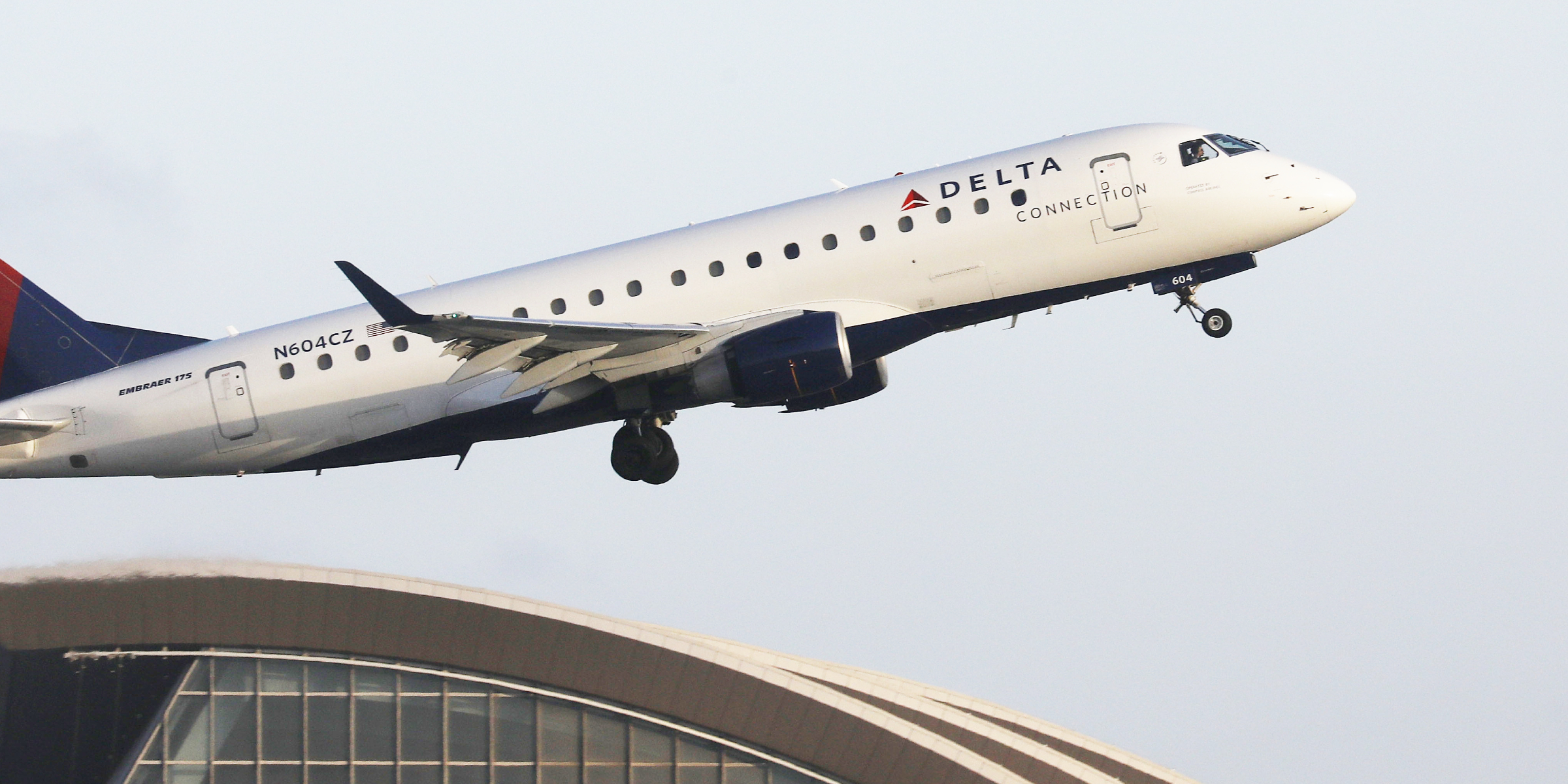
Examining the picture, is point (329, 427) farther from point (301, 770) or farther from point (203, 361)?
point (301, 770)

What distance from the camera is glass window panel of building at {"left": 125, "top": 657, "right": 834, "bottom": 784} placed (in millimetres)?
35188

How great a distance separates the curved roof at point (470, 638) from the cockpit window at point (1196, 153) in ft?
42.1

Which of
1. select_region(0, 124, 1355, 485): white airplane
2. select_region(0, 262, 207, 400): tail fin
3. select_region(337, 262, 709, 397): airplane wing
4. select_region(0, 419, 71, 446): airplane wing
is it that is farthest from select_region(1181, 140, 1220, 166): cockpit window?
select_region(0, 419, 71, 446): airplane wing

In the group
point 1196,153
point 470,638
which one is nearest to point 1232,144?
point 1196,153

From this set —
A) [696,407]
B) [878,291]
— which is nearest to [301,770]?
[696,407]

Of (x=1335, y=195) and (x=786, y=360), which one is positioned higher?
(x=1335, y=195)

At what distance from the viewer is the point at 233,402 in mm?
35625

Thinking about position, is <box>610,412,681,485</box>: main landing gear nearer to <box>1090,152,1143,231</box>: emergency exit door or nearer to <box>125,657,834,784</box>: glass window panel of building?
<box>125,657,834,784</box>: glass window panel of building

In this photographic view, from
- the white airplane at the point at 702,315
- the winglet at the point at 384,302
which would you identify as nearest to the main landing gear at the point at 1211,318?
the white airplane at the point at 702,315

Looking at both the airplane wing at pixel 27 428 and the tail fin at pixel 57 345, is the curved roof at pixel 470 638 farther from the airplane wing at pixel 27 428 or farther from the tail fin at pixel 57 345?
the tail fin at pixel 57 345

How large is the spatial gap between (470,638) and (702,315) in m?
8.66

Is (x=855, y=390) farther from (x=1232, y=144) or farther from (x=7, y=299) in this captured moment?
(x=7, y=299)

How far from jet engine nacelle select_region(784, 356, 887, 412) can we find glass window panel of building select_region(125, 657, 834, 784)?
7296 mm

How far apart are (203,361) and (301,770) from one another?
27.9ft
